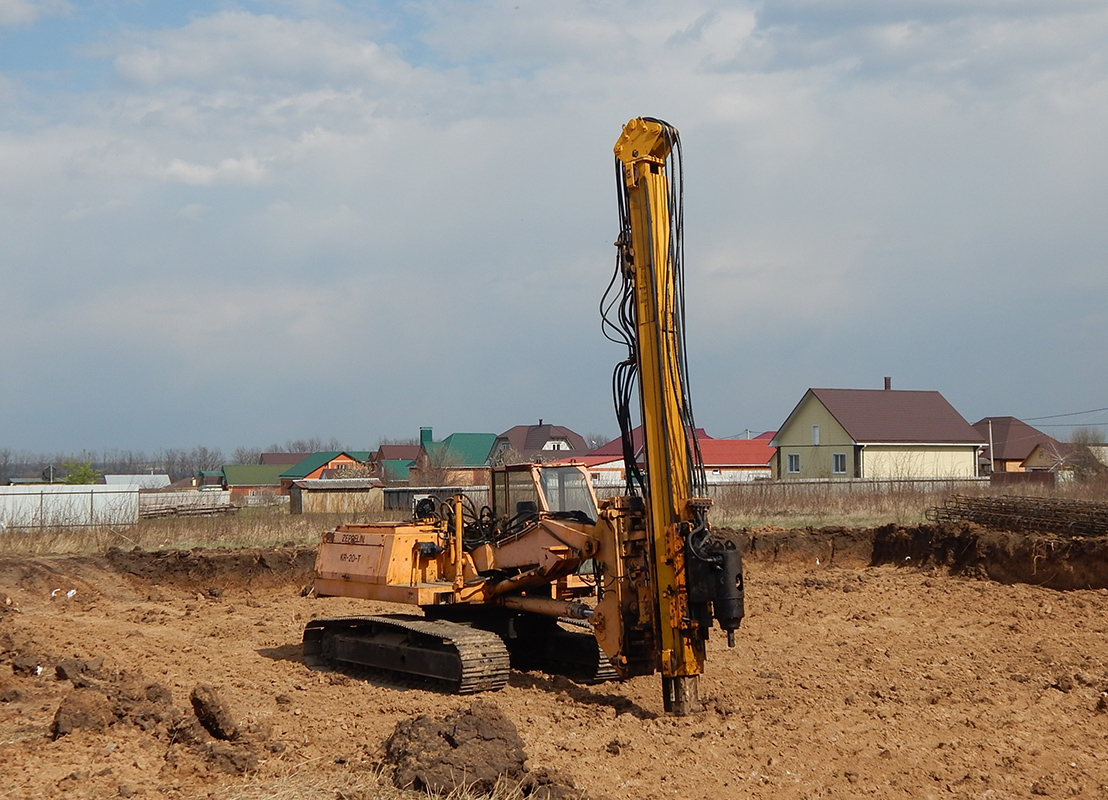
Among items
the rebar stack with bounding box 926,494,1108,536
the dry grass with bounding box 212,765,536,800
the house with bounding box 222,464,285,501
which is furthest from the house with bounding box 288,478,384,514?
the house with bounding box 222,464,285,501

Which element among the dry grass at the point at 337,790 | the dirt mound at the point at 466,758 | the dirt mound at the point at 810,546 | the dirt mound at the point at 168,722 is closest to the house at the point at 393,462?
the dirt mound at the point at 810,546

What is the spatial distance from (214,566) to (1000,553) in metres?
14.2

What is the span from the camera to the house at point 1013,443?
66250 millimetres

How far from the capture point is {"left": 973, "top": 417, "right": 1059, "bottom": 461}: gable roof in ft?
219

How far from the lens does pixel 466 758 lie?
22.3ft

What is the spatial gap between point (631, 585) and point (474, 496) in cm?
1817

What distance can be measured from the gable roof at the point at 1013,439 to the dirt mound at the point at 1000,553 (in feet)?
156

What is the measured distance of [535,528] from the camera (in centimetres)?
1023

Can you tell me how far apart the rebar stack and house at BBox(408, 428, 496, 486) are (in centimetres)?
2015

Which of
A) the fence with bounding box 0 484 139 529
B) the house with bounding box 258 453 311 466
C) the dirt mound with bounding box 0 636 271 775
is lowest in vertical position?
the dirt mound with bounding box 0 636 271 775

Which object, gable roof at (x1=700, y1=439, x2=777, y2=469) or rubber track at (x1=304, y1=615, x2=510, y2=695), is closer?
rubber track at (x1=304, y1=615, x2=510, y2=695)

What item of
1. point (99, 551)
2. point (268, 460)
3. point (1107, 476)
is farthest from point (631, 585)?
point (268, 460)

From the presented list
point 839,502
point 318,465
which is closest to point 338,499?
point 839,502

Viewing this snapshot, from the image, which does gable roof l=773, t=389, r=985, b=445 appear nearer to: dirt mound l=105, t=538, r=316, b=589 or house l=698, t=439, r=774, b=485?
house l=698, t=439, r=774, b=485
